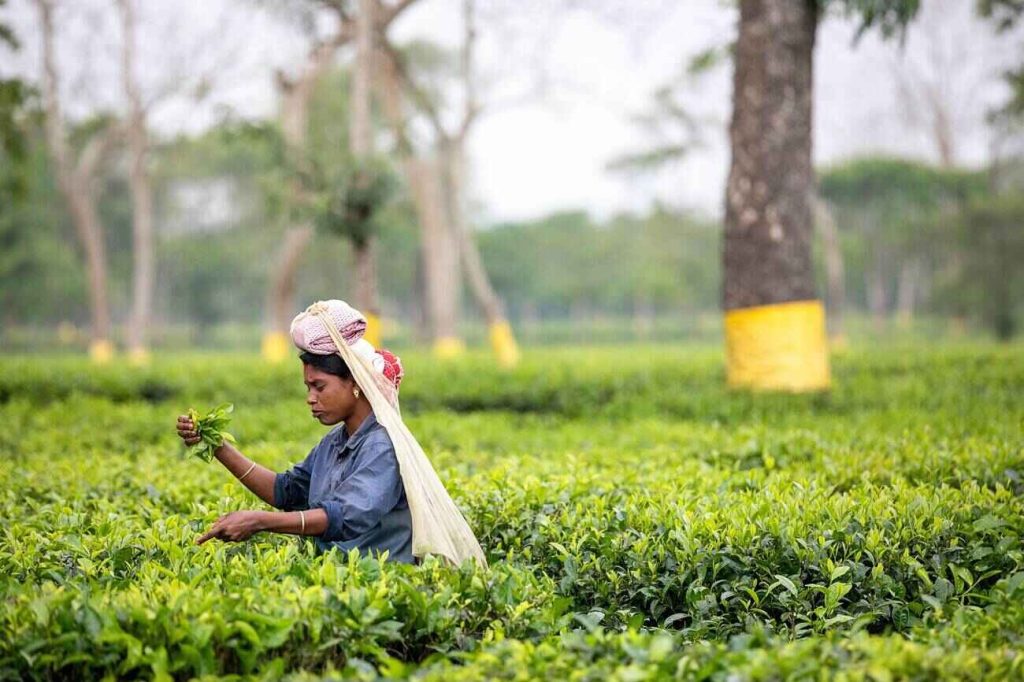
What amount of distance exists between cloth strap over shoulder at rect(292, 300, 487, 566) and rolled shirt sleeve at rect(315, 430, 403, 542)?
0.05 m

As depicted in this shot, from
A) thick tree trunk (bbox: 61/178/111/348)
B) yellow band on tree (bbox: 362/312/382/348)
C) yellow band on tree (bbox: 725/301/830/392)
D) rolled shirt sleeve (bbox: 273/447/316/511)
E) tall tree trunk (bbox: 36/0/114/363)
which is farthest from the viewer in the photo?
thick tree trunk (bbox: 61/178/111/348)

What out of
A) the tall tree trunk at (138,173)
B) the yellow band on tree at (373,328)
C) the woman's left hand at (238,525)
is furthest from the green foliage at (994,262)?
the woman's left hand at (238,525)

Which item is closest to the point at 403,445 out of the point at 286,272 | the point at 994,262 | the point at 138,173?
the point at 286,272

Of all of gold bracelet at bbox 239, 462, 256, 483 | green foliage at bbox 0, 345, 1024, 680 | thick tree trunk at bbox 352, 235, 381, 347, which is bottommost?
green foliage at bbox 0, 345, 1024, 680

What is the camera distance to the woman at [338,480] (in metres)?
2.97

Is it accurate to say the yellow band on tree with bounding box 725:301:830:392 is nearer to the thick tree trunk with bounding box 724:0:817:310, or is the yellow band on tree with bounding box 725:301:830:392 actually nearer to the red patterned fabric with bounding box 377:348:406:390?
the thick tree trunk with bounding box 724:0:817:310

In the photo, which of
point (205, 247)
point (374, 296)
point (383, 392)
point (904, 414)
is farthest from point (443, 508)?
point (205, 247)

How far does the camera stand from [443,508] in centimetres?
310

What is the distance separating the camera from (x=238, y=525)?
286cm

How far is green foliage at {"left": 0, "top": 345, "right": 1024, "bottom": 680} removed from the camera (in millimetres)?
2371

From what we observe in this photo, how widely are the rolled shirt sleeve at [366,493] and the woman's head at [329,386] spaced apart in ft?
0.62

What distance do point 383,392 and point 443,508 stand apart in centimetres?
43

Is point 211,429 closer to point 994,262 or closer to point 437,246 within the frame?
point 437,246

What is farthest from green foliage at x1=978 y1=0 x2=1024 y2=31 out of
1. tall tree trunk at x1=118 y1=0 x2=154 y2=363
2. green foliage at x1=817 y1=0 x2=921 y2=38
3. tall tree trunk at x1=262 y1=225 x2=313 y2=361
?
tall tree trunk at x1=118 y1=0 x2=154 y2=363
